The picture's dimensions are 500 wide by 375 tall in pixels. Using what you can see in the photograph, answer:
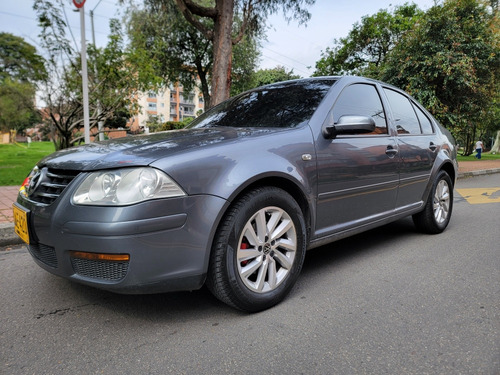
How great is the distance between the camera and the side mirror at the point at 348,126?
258 centimetres

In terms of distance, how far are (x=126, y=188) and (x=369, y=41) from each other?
1892 cm

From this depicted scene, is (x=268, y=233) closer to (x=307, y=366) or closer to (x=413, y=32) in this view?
(x=307, y=366)

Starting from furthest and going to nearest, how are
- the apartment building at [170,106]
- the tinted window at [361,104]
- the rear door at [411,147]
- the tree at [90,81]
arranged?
1. the apartment building at [170,106]
2. the tree at [90,81]
3. the rear door at [411,147]
4. the tinted window at [361,104]

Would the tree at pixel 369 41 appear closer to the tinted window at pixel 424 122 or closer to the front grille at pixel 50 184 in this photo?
the tinted window at pixel 424 122

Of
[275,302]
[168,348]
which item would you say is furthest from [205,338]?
[275,302]

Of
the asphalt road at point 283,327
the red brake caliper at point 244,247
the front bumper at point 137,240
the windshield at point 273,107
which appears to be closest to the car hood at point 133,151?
the front bumper at point 137,240

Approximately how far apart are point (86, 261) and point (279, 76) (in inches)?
1713

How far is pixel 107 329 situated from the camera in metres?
2.06

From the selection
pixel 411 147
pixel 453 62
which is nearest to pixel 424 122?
pixel 411 147

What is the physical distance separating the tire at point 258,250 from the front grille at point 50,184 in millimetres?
889

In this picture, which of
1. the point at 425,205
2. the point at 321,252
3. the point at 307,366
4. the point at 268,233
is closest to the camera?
the point at 307,366

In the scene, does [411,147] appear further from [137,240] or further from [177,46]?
[177,46]

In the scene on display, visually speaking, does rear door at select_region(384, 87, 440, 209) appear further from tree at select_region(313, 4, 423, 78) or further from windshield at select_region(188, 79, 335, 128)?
tree at select_region(313, 4, 423, 78)

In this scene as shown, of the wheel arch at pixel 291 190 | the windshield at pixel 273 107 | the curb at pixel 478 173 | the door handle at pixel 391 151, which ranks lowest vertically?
the curb at pixel 478 173
